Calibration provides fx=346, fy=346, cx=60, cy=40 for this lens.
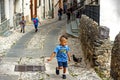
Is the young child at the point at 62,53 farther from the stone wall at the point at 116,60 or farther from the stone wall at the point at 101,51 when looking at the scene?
the stone wall at the point at 116,60

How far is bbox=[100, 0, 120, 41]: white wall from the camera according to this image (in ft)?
58.0

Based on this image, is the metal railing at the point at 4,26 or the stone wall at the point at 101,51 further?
the metal railing at the point at 4,26

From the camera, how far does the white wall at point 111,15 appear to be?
696 inches

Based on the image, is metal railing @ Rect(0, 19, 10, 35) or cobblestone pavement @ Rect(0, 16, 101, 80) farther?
metal railing @ Rect(0, 19, 10, 35)

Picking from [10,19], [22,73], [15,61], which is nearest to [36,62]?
[15,61]

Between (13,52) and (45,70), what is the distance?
13.1 feet

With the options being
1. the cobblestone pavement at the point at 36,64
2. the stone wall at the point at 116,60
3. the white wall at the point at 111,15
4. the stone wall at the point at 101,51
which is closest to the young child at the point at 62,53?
the cobblestone pavement at the point at 36,64

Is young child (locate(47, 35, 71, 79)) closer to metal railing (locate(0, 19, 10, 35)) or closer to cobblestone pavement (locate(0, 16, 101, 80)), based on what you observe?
cobblestone pavement (locate(0, 16, 101, 80))

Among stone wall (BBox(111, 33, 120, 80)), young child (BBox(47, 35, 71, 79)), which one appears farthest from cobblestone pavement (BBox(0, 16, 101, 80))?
stone wall (BBox(111, 33, 120, 80))

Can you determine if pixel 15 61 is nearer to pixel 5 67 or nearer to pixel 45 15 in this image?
pixel 5 67

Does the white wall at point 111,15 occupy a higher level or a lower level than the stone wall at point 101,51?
higher

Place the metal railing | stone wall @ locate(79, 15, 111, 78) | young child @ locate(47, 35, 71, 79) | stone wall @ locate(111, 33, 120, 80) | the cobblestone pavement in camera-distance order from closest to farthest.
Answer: stone wall @ locate(111, 33, 120, 80), young child @ locate(47, 35, 71, 79), the cobblestone pavement, stone wall @ locate(79, 15, 111, 78), the metal railing

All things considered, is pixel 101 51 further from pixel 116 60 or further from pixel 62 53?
pixel 116 60

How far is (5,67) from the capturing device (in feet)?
39.2
